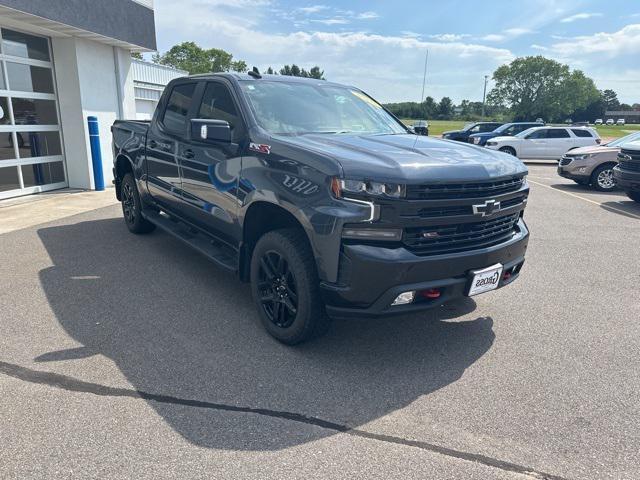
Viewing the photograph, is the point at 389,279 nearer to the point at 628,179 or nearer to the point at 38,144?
the point at 628,179

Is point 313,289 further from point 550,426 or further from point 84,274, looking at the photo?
point 84,274

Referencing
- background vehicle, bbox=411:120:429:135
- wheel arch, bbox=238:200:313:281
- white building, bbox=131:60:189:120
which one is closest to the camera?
wheel arch, bbox=238:200:313:281

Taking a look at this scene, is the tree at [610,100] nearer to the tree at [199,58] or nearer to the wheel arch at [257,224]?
the tree at [199,58]

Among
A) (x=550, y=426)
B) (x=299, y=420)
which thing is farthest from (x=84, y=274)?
(x=550, y=426)

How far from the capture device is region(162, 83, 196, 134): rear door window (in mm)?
4987

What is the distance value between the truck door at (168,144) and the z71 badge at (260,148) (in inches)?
54.1

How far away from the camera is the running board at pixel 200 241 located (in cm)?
424

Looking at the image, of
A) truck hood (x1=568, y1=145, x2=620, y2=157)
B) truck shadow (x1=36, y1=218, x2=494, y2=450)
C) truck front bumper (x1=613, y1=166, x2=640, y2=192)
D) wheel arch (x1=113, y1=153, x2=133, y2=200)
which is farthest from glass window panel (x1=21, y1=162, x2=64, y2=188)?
truck hood (x1=568, y1=145, x2=620, y2=157)

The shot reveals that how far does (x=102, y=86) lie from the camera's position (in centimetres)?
1075

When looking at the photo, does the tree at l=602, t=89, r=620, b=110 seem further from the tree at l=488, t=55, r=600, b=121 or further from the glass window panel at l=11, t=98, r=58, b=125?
the glass window panel at l=11, t=98, r=58, b=125

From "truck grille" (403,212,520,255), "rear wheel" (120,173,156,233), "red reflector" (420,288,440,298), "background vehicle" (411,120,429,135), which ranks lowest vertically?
"rear wheel" (120,173,156,233)

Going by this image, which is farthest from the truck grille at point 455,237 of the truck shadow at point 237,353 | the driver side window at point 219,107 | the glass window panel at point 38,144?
the glass window panel at point 38,144

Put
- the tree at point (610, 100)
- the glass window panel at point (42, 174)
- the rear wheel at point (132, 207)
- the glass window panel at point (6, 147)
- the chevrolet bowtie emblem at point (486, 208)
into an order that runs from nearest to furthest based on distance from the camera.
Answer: the chevrolet bowtie emblem at point (486, 208), the rear wheel at point (132, 207), the glass window panel at point (6, 147), the glass window panel at point (42, 174), the tree at point (610, 100)

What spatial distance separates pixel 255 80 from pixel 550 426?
11.8 ft
